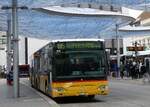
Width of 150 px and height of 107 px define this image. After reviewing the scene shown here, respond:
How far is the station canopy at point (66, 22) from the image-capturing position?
48562mm

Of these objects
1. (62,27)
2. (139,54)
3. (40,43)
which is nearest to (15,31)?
(139,54)

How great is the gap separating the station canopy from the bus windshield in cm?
2167

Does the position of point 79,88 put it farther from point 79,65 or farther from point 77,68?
point 79,65

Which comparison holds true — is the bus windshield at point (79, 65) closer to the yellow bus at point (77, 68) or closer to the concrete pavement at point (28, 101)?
the yellow bus at point (77, 68)

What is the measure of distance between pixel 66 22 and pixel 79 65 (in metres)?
51.8

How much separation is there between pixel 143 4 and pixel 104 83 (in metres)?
28.1

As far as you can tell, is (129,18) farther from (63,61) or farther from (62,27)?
(63,61)

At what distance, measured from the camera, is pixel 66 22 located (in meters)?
75.1

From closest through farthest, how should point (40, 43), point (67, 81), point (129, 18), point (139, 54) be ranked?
point (67, 81), point (139, 54), point (129, 18), point (40, 43)

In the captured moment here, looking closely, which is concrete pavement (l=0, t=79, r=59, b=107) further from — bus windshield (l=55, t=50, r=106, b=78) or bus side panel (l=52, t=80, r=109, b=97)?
bus windshield (l=55, t=50, r=106, b=78)

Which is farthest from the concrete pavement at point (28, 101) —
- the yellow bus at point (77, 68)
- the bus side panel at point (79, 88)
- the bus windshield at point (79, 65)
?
the bus windshield at point (79, 65)

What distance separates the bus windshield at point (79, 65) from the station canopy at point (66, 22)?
71.1 feet

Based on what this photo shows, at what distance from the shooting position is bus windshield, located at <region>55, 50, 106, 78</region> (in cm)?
2345

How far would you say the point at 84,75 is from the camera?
23453 millimetres
